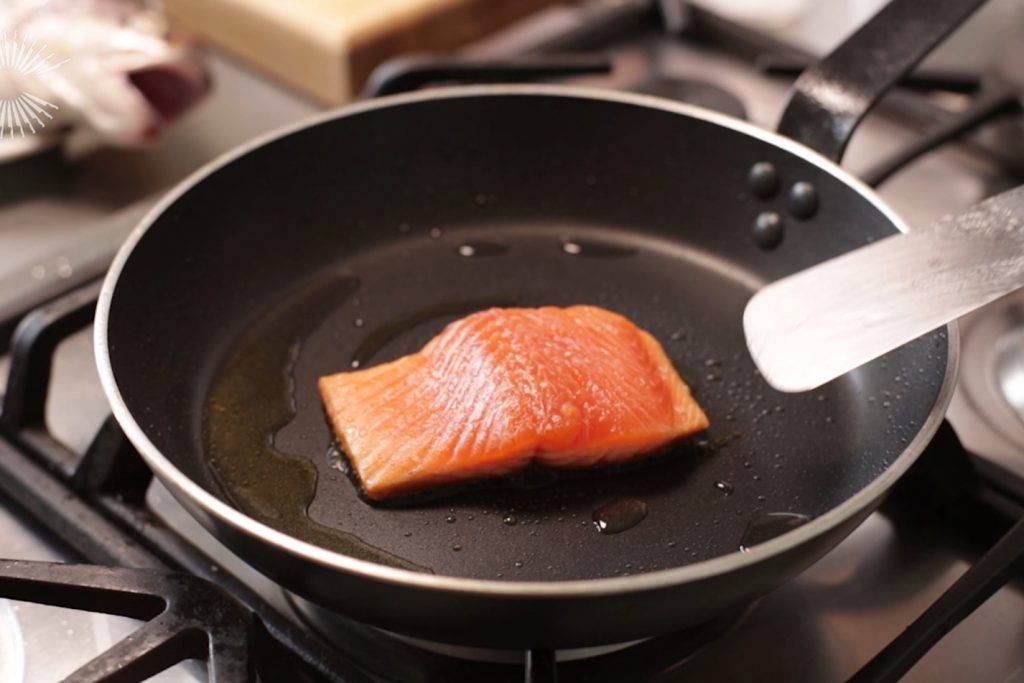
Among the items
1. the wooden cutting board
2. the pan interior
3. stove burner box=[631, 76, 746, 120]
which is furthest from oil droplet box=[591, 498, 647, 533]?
the wooden cutting board

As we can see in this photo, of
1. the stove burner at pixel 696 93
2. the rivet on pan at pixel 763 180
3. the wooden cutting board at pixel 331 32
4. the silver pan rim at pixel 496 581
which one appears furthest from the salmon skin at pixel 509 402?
the wooden cutting board at pixel 331 32

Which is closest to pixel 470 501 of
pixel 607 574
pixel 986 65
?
pixel 607 574

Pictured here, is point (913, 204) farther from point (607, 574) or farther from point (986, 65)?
point (607, 574)

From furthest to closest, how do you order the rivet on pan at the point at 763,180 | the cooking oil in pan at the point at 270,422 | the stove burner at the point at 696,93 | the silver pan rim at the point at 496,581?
the stove burner at the point at 696,93, the rivet on pan at the point at 763,180, the cooking oil in pan at the point at 270,422, the silver pan rim at the point at 496,581

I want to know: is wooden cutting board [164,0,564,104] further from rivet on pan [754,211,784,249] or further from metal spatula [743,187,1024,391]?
metal spatula [743,187,1024,391]

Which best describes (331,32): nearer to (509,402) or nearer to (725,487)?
(509,402)

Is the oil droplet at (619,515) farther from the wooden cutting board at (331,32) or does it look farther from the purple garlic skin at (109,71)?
the wooden cutting board at (331,32)

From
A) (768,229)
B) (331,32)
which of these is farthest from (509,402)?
(331,32)
